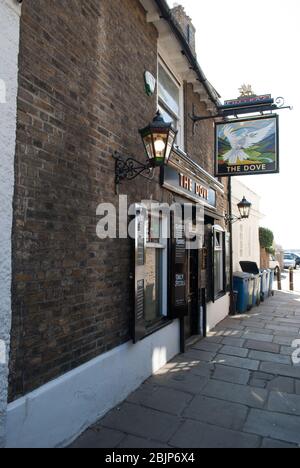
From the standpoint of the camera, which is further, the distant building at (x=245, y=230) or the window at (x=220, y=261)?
the distant building at (x=245, y=230)

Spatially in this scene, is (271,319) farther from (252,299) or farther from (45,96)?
(45,96)

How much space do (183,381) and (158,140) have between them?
3.33 m

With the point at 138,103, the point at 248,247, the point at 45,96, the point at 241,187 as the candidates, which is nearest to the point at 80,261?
the point at 45,96

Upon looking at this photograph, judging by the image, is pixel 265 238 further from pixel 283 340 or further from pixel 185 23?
pixel 185 23

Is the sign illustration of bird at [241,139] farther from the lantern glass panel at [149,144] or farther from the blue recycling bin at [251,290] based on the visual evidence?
the blue recycling bin at [251,290]

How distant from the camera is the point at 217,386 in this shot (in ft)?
15.1

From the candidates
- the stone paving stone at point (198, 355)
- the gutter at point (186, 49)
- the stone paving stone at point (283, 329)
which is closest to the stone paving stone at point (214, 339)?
the stone paving stone at point (198, 355)

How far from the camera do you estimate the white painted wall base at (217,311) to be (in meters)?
7.98

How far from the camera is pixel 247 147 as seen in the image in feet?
24.7

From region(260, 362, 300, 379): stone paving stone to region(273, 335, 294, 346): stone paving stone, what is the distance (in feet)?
4.44

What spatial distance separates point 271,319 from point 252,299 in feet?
6.01

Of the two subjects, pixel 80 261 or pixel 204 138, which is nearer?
pixel 80 261

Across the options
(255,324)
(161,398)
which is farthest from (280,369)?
(255,324)

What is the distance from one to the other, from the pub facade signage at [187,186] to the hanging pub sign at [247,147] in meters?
0.64
